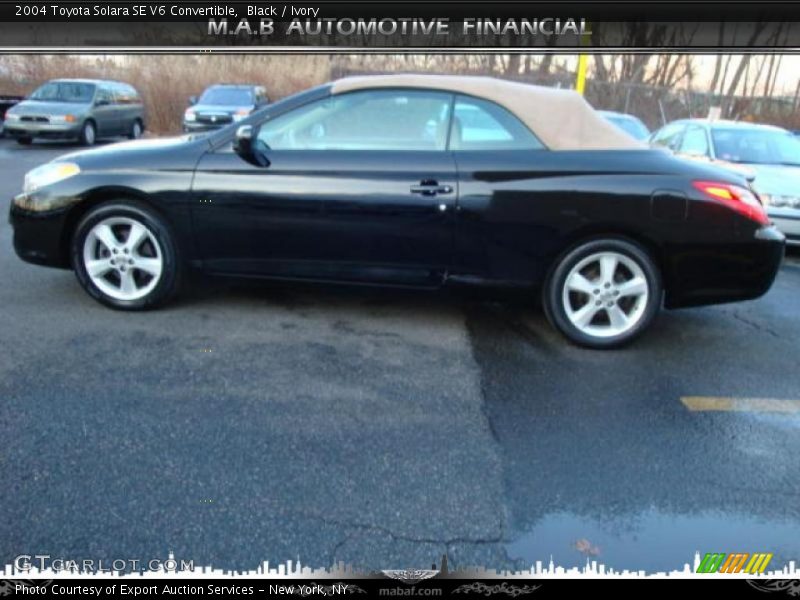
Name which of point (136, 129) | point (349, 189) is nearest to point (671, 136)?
point (349, 189)

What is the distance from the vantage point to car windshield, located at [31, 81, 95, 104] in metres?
16.6

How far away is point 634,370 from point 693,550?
5.26 feet

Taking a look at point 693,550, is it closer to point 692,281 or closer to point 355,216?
point 692,281

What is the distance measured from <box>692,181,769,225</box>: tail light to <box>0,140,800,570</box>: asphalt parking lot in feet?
2.91

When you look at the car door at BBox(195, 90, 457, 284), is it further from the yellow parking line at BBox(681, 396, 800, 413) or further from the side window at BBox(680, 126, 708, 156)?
the side window at BBox(680, 126, 708, 156)

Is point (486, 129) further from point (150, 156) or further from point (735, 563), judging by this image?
point (735, 563)

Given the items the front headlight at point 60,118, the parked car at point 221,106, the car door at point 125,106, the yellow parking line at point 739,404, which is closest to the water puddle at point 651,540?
the yellow parking line at point 739,404

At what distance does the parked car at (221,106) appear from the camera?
1677cm

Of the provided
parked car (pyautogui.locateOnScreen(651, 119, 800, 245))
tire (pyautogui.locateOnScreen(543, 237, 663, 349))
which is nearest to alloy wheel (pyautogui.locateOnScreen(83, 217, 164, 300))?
tire (pyautogui.locateOnScreen(543, 237, 663, 349))

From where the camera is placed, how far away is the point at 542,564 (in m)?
2.13

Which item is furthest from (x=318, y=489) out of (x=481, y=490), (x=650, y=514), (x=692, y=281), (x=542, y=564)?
(x=692, y=281)

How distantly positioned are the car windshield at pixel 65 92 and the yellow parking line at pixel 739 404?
17.5 m

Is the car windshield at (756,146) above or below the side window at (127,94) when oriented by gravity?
below

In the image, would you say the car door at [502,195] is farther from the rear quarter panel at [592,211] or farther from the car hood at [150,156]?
the car hood at [150,156]
